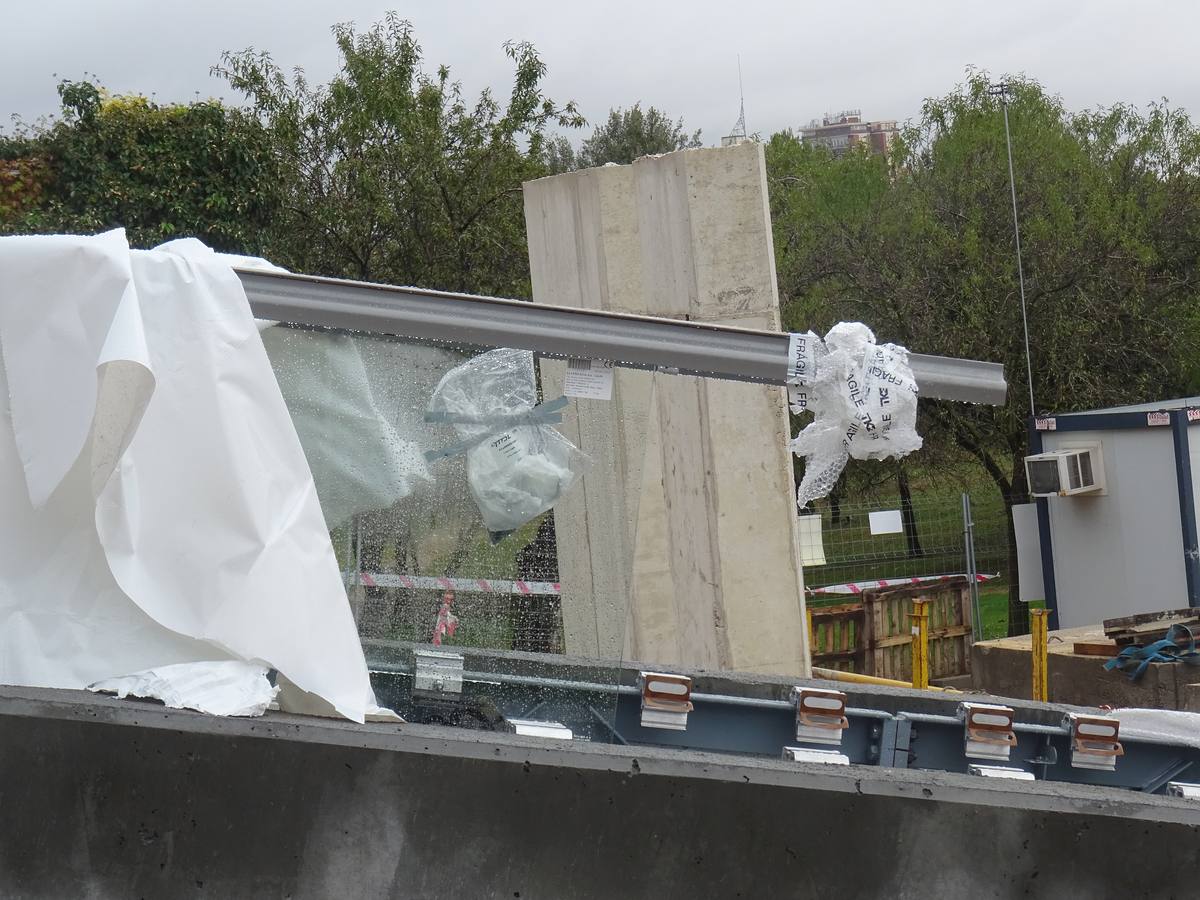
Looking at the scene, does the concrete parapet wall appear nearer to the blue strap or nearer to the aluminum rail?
the aluminum rail

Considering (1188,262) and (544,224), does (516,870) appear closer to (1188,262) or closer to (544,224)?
(544,224)

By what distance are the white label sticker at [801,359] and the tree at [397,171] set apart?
13333mm

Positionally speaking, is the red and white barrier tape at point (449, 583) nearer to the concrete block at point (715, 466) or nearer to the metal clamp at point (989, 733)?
the metal clamp at point (989, 733)

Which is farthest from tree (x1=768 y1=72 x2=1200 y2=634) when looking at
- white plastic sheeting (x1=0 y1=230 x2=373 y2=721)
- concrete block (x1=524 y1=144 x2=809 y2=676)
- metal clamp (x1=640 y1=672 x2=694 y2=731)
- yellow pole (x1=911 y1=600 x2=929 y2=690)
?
white plastic sheeting (x1=0 y1=230 x2=373 y2=721)

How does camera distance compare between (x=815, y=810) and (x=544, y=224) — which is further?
(x=544, y=224)

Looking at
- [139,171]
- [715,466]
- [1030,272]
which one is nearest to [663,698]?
[715,466]

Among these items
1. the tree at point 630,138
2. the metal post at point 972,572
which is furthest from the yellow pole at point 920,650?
the tree at point 630,138

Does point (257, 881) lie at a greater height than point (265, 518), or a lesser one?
lesser

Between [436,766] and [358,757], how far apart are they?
0.18m

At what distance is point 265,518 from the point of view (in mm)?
3141

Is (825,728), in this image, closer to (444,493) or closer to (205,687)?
(444,493)

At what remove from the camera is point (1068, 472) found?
11.6 meters

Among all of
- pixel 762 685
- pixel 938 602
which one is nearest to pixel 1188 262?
pixel 938 602

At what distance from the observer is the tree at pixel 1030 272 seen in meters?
19.2
